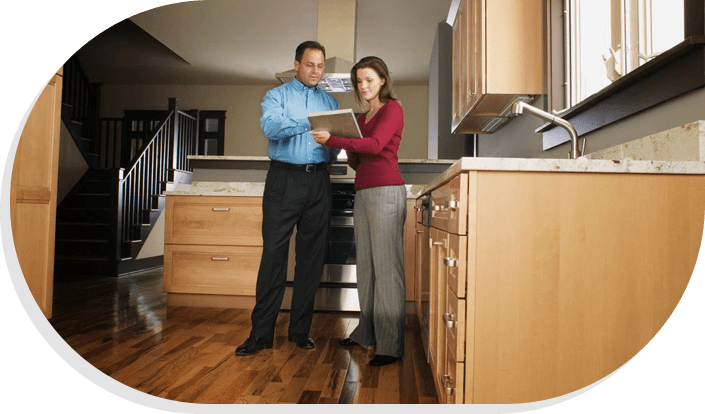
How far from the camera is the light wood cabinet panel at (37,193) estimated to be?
222 cm

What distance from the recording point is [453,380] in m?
1.24

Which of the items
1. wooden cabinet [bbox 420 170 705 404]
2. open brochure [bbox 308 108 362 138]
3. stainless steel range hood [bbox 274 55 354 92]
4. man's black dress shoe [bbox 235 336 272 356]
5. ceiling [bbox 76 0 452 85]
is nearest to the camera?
wooden cabinet [bbox 420 170 705 404]

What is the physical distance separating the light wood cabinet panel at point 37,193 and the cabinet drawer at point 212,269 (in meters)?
0.76

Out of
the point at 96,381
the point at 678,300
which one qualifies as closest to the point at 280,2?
the point at 96,381

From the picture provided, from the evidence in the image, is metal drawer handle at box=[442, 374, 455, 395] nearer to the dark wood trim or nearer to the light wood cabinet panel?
the dark wood trim

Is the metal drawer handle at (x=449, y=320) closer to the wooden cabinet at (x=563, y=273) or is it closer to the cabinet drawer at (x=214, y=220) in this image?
the wooden cabinet at (x=563, y=273)

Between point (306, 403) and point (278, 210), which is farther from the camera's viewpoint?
point (278, 210)

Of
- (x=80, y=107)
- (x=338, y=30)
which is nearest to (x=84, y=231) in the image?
(x=80, y=107)

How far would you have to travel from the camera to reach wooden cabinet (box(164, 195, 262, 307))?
3.08m

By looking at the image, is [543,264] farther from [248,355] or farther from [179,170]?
[179,170]

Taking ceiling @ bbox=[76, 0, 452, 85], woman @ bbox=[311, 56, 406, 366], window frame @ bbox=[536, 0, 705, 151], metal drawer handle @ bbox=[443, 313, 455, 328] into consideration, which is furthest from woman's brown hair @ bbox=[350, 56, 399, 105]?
ceiling @ bbox=[76, 0, 452, 85]

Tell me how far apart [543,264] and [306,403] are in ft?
2.74

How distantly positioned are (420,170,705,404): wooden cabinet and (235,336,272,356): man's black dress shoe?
45.3 inches

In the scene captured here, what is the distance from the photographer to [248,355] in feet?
6.82
